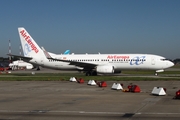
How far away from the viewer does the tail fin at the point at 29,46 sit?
50125mm

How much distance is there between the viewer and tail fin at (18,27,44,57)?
5012cm

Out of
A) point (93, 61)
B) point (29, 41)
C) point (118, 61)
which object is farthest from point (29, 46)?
point (118, 61)

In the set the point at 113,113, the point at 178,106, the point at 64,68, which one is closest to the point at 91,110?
the point at 113,113

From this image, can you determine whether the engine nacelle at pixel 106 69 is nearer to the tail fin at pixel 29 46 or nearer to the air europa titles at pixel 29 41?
the tail fin at pixel 29 46

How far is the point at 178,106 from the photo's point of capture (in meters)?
13.9

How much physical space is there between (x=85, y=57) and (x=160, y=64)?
11.7m

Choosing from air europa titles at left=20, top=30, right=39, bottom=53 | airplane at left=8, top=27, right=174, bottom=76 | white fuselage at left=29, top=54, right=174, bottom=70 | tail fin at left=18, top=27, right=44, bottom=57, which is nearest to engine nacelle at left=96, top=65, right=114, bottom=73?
airplane at left=8, top=27, right=174, bottom=76

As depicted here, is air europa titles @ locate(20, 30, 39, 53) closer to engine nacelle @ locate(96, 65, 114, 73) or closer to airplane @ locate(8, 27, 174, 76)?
airplane @ locate(8, 27, 174, 76)

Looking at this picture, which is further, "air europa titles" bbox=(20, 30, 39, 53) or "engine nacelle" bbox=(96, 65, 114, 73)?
"air europa titles" bbox=(20, 30, 39, 53)

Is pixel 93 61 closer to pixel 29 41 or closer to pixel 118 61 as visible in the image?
pixel 118 61

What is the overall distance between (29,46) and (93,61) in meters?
10.6

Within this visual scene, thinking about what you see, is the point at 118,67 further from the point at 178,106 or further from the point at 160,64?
the point at 178,106

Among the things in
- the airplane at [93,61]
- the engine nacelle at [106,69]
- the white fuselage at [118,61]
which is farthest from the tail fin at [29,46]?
the engine nacelle at [106,69]

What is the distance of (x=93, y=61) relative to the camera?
48.5 meters
